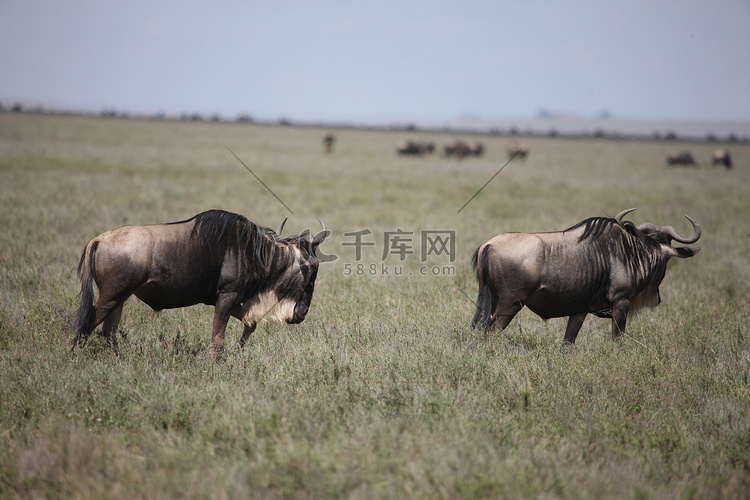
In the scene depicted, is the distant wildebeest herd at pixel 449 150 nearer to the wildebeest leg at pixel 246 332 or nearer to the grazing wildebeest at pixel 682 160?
the grazing wildebeest at pixel 682 160

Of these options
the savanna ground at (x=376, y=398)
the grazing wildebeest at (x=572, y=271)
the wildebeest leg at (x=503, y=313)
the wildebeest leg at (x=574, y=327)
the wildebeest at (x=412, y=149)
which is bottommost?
the savanna ground at (x=376, y=398)

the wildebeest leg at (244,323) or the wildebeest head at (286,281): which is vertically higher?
the wildebeest head at (286,281)

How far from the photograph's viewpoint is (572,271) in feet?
16.7

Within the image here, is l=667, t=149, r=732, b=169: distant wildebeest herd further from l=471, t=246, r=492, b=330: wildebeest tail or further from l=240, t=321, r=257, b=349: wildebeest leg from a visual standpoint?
l=240, t=321, r=257, b=349: wildebeest leg

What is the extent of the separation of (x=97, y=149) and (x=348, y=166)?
13254 mm

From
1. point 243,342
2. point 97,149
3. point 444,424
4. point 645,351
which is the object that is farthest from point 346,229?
point 97,149

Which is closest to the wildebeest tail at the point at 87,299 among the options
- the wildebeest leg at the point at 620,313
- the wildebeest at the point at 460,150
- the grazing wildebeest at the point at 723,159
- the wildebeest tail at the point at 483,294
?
the wildebeest tail at the point at 483,294

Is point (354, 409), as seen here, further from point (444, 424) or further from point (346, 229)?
point (346, 229)

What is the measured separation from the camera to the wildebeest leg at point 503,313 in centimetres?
512

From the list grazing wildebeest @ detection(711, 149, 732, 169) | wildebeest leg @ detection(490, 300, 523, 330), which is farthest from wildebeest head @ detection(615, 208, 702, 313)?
grazing wildebeest @ detection(711, 149, 732, 169)

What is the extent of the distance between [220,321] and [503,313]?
8.97 feet

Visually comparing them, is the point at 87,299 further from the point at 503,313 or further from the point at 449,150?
the point at 449,150

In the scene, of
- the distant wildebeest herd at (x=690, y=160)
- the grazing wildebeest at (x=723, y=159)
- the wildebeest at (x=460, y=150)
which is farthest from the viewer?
the wildebeest at (x=460, y=150)

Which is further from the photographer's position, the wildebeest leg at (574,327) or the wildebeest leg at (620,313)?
the wildebeest leg at (574,327)
